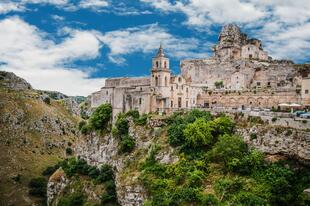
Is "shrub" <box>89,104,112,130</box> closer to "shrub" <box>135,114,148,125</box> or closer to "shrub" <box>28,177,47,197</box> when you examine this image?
"shrub" <box>135,114,148,125</box>

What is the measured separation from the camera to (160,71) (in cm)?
7781

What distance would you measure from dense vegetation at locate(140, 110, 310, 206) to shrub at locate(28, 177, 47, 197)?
50.9 meters

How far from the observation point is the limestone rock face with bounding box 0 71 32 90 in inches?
6294

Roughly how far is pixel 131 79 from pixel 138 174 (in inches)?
1096

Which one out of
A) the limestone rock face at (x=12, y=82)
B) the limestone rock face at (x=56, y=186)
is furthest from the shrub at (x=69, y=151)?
the limestone rock face at (x=12, y=82)

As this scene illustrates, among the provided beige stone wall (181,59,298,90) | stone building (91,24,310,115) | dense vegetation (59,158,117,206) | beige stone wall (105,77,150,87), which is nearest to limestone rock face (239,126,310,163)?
stone building (91,24,310,115)

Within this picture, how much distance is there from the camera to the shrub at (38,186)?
354 ft

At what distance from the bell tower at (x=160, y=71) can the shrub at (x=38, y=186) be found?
150ft

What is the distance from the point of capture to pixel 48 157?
12612cm

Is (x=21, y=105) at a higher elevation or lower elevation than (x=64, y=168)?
higher

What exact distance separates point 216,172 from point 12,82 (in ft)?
404

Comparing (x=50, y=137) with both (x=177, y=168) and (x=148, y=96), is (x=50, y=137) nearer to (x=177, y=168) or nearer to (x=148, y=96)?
(x=148, y=96)

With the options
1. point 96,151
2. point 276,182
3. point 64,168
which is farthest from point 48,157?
point 276,182

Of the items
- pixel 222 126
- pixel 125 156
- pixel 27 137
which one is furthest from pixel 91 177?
pixel 27 137
